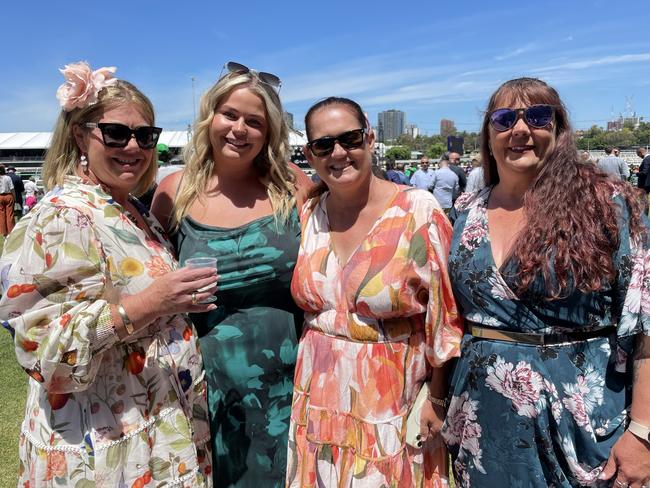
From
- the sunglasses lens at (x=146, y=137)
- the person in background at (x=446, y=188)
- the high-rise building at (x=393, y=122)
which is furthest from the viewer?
the high-rise building at (x=393, y=122)

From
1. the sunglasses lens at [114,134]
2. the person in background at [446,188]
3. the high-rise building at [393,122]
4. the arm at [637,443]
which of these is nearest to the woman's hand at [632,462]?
the arm at [637,443]

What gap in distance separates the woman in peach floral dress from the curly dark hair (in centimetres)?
40

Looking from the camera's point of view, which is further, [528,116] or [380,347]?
[380,347]

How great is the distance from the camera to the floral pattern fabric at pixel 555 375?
6.29 ft

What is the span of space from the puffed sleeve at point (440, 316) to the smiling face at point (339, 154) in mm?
466

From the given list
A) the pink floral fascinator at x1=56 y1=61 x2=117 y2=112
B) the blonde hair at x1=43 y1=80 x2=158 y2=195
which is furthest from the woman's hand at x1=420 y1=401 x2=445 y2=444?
the pink floral fascinator at x1=56 y1=61 x2=117 y2=112

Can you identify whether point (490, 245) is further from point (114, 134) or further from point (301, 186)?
point (114, 134)

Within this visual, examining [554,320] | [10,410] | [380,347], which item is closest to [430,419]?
[380,347]

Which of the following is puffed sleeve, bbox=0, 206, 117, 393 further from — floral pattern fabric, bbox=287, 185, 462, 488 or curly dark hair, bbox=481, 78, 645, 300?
curly dark hair, bbox=481, 78, 645, 300

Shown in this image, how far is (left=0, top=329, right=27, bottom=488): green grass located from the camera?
3764 mm

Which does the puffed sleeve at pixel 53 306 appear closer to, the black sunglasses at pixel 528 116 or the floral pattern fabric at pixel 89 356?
the floral pattern fabric at pixel 89 356

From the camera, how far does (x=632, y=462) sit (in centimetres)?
186

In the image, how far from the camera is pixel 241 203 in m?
2.88

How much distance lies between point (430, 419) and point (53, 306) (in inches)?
62.1
